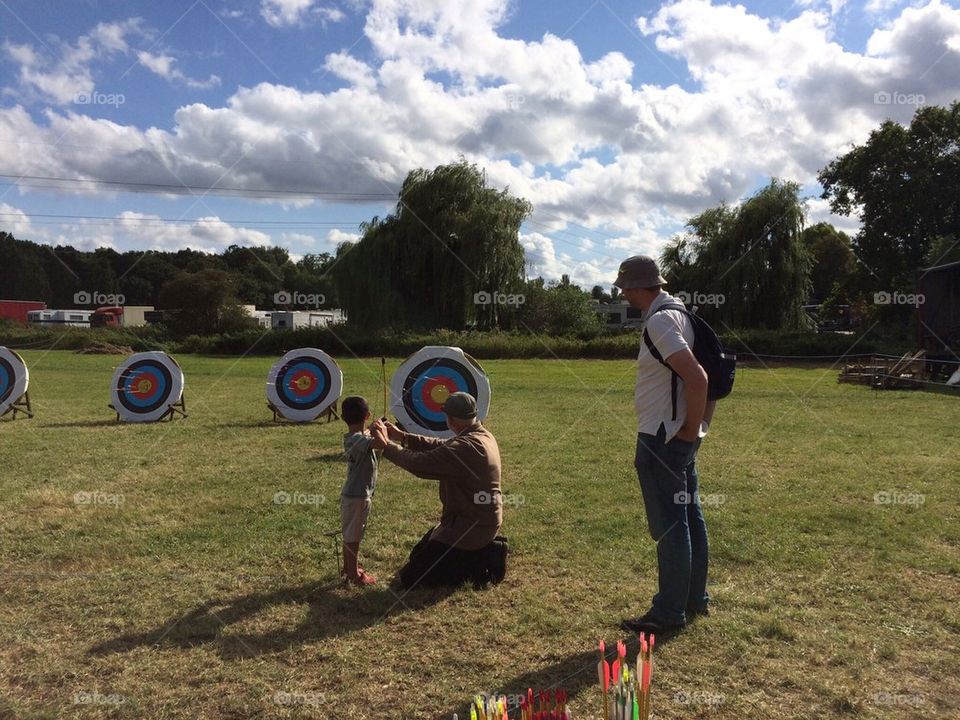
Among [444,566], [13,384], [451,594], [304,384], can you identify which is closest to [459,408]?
[444,566]

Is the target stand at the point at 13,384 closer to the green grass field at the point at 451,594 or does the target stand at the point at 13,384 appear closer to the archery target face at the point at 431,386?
the green grass field at the point at 451,594

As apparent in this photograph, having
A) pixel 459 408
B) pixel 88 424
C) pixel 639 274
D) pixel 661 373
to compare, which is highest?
pixel 639 274

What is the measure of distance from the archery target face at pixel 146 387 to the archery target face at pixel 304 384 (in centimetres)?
198

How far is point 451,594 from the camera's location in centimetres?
471

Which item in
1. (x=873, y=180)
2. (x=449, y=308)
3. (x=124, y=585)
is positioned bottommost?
(x=124, y=585)

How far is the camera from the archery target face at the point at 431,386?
9.06 meters

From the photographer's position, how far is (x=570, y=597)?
4.68m

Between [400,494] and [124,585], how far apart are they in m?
2.97

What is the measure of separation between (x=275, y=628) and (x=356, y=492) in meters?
1.04

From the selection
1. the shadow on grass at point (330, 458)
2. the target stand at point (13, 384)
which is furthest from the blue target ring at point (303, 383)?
the target stand at point (13, 384)

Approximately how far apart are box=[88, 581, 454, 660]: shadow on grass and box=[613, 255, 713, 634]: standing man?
59.2 inches

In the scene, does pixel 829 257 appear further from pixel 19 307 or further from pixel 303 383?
pixel 19 307

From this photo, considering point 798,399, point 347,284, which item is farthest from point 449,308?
point 798,399

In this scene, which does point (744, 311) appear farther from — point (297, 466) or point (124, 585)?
point (124, 585)
